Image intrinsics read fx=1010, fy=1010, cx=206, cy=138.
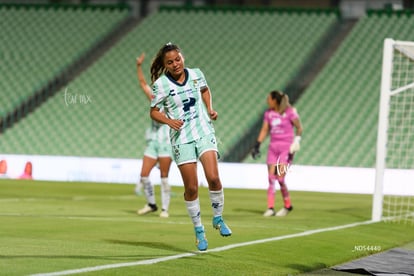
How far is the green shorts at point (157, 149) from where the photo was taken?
17.2 m

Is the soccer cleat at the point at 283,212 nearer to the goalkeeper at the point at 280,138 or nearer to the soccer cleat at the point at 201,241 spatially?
the goalkeeper at the point at 280,138

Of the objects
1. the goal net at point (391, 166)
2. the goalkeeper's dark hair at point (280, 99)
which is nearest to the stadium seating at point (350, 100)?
the goal net at point (391, 166)

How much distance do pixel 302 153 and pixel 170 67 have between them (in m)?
21.4

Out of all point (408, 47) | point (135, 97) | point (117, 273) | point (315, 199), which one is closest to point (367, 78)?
point (135, 97)

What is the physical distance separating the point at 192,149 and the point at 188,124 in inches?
10.6

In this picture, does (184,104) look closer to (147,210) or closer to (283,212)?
(147,210)

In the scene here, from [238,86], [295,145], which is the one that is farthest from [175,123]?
[238,86]

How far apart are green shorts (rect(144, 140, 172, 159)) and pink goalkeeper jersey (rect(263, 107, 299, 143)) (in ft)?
7.07

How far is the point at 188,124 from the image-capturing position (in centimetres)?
1074

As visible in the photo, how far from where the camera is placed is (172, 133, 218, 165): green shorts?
422 inches

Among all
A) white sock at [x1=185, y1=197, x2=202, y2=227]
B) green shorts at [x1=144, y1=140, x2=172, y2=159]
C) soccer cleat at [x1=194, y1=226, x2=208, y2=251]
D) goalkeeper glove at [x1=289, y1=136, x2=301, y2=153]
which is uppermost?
goalkeeper glove at [x1=289, y1=136, x2=301, y2=153]

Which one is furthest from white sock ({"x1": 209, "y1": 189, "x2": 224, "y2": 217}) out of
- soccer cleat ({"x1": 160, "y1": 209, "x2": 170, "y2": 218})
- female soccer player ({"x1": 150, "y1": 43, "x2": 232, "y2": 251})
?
soccer cleat ({"x1": 160, "y1": 209, "x2": 170, "y2": 218})

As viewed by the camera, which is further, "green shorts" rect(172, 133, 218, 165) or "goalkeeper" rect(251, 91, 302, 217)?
"goalkeeper" rect(251, 91, 302, 217)

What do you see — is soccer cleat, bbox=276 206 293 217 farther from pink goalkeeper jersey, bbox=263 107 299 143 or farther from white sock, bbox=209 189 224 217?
white sock, bbox=209 189 224 217
